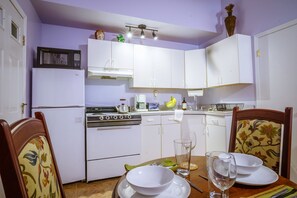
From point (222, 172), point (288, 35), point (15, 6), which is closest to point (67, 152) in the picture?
point (15, 6)

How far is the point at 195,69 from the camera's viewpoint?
10.6 ft

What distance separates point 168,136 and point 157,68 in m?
1.25

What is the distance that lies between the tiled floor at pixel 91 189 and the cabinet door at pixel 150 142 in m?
0.60

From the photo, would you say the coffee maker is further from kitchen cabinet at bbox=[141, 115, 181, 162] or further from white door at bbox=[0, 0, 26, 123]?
white door at bbox=[0, 0, 26, 123]

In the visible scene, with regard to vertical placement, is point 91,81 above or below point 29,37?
below

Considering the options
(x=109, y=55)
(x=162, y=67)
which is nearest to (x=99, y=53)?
(x=109, y=55)

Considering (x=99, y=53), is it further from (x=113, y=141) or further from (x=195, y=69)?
(x=195, y=69)

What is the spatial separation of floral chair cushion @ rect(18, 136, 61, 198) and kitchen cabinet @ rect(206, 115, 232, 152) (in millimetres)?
2338

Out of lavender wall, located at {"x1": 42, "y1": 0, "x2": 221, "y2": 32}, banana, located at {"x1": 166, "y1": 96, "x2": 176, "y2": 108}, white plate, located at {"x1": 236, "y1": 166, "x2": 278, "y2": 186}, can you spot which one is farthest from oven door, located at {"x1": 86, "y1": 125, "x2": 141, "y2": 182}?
white plate, located at {"x1": 236, "y1": 166, "x2": 278, "y2": 186}

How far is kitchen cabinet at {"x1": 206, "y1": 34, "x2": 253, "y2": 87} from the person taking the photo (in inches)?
98.8

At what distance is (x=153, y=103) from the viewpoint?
325 centimetres

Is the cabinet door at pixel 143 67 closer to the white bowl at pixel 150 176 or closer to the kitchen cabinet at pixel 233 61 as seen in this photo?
the kitchen cabinet at pixel 233 61

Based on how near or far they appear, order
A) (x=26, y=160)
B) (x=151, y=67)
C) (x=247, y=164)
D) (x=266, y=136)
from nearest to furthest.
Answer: (x=26, y=160)
(x=247, y=164)
(x=266, y=136)
(x=151, y=67)

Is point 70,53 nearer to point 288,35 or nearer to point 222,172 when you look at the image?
point 222,172
